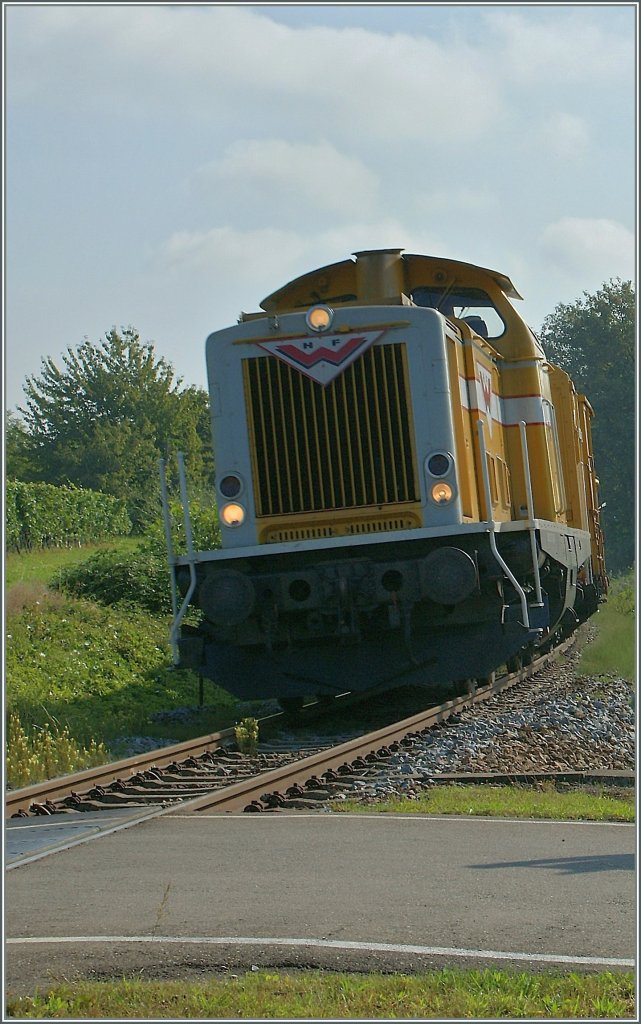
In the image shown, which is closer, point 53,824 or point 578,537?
point 53,824

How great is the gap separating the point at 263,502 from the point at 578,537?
4813 mm

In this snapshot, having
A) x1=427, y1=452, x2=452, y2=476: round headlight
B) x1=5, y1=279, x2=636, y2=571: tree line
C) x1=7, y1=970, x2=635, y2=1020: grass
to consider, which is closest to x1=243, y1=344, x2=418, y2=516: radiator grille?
x1=427, y1=452, x2=452, y2=476: round headlight

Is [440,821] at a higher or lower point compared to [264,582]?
lower

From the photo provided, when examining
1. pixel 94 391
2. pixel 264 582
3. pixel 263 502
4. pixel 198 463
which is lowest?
pixel 264 582

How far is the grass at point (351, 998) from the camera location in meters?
3.76

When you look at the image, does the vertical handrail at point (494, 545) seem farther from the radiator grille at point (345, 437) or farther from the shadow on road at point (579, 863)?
the shadow on road at point (579, 863)

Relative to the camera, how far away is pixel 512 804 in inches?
291

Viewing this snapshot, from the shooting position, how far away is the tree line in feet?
131

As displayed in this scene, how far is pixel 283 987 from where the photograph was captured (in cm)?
398

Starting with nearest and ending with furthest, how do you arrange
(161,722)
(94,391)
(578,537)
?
(161,722), (578,537), (94,391)

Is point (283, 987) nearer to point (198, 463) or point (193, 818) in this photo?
point (193, 818)

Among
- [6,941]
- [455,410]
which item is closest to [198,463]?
[455,410]

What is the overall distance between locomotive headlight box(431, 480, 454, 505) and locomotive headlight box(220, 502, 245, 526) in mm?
1821

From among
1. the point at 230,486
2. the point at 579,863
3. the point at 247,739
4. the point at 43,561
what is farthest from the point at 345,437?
the point at 43,561
